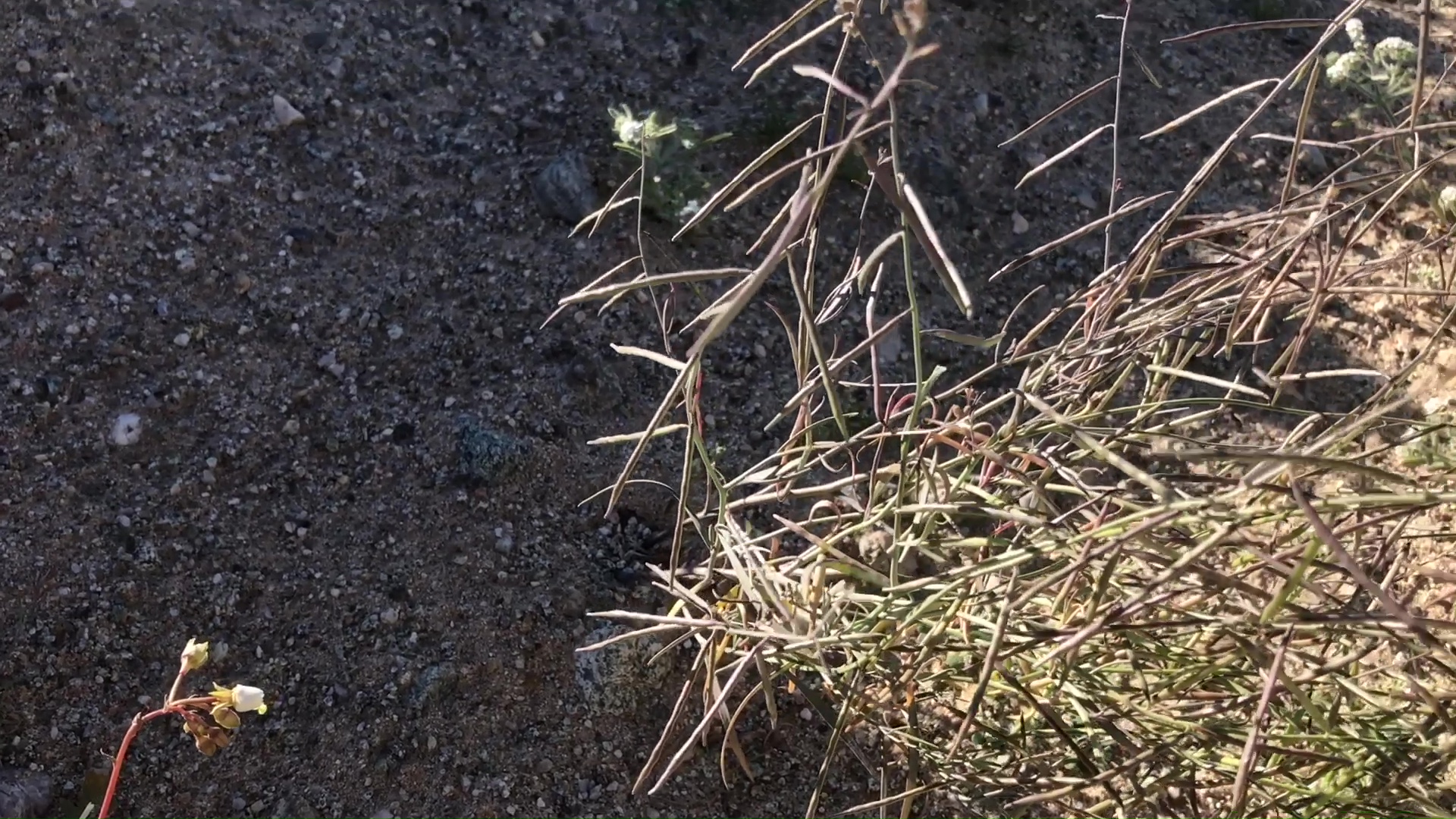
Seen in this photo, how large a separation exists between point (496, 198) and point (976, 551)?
110 cm

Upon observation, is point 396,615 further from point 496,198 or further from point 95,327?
point 496,198

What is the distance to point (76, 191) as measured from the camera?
182 centimetres

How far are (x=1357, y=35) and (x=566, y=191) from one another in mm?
1359

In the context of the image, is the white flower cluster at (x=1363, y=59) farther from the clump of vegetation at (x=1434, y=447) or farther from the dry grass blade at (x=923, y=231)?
the dry grass blade at (x=923, y=231)

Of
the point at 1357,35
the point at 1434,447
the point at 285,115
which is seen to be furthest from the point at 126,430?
the point at 1357,35

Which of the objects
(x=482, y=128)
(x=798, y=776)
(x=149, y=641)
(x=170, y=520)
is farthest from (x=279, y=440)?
(x=798, y=776)

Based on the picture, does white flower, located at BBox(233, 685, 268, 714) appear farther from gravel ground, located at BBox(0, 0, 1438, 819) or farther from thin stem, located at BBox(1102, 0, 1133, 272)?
thin stem, located at BBox(1102, 0, 1133, 272)

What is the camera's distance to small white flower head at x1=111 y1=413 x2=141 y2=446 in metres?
1.60

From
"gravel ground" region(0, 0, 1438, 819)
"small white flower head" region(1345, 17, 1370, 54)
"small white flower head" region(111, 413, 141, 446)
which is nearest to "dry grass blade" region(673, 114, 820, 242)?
"gravel ground" region(0, 0, 1438, 819)

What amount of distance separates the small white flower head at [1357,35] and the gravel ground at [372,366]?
8.8 inches

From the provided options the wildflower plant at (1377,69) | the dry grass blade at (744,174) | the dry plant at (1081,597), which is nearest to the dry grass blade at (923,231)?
the dry plant at (1081,597)

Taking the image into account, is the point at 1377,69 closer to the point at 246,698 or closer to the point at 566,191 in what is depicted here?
the point at 566,191

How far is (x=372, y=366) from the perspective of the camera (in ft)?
5.75

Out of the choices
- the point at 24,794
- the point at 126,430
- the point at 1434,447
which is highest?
the point at 1434,447
